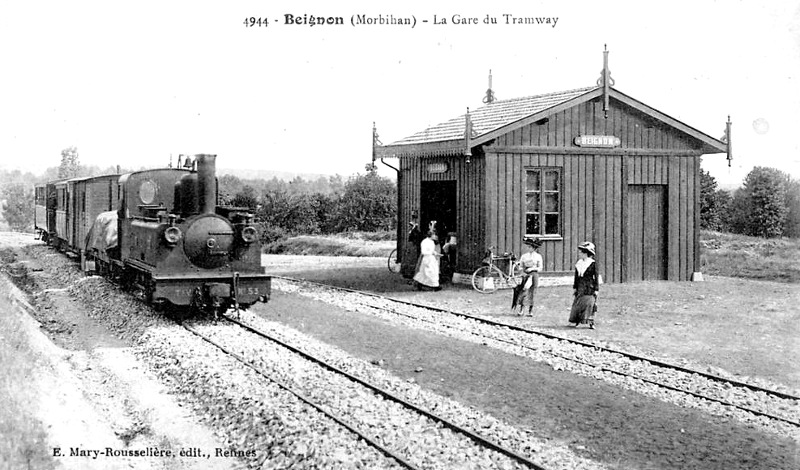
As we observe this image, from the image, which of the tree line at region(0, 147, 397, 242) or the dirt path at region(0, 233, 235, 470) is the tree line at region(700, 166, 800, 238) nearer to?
the tree line at region(0, 147, 397, 242)

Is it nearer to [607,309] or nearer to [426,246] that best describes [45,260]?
[426,246]

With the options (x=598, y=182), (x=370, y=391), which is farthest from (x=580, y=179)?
(x=370, y=391)

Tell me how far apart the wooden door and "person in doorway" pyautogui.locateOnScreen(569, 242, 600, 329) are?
626 cm

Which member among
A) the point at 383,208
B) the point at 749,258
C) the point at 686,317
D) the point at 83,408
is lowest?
the point at 83,408

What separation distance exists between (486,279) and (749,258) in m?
12.6

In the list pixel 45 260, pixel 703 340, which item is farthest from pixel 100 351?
pixel 45 260

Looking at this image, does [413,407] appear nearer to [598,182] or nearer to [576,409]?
[576,409]

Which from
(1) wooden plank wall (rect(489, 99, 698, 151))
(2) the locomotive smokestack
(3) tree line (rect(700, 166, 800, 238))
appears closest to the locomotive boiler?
(2) the locomotive smokestack

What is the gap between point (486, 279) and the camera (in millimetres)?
16531

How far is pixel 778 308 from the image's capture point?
46.1ft

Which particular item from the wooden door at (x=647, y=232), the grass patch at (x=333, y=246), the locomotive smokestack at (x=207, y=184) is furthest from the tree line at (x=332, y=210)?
the locomotive smokestack at (x=207, y=184)

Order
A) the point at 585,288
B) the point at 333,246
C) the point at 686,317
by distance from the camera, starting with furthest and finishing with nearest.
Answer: the point at 333,246
the point at 686,317
the point at 585,288

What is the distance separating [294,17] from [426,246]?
7383 millimetres

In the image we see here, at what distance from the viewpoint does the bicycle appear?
649 inches
